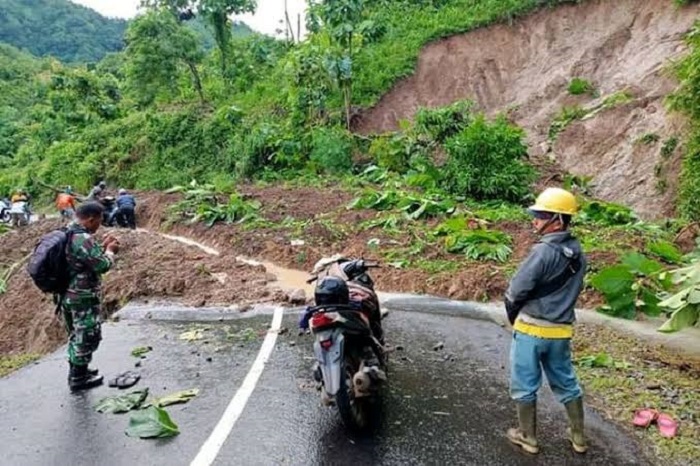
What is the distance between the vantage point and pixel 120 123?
33.7 metres

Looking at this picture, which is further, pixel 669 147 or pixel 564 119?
pixel 564 119

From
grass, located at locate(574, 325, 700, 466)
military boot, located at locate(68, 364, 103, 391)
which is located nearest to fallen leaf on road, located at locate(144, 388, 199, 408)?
military boot, located at locate(68, 364, 103, 391)

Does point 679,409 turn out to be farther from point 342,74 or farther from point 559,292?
point 342,74

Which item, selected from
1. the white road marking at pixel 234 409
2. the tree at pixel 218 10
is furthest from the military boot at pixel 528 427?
the tree at pixel 218 10

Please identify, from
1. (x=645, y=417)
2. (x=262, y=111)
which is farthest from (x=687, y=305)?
(x=262, y=111)

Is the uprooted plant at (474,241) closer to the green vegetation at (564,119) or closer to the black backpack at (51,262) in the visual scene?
the black backpack at (51,262)

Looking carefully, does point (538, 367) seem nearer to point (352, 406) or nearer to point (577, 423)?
point (577, 423)

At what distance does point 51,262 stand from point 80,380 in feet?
3.97

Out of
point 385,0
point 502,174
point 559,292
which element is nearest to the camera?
point 559,292

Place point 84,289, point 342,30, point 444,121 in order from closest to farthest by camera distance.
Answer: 1. point 84,289
2. point 444,121
3. point 342,30

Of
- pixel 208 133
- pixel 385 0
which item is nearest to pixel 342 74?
pixel 208 133

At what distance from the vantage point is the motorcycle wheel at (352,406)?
4742 millimetres

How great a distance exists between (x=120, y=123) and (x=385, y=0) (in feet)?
52.2

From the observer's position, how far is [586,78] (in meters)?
23.8
